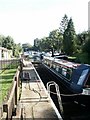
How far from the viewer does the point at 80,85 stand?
47.5 ft

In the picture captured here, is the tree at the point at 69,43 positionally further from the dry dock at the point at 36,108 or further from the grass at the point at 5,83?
the dry dock at the point at 36,108

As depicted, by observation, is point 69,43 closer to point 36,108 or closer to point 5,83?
point 5,83

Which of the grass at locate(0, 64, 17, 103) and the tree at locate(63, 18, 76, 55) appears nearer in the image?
the grass at locate(0, 64, 17, 103)

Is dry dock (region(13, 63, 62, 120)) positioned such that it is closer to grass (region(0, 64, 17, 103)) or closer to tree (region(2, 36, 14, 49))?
grass (region(0, 64, 17, 103))

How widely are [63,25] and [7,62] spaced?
2625 inches

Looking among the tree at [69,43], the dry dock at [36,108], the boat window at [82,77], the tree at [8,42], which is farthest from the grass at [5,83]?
the tree at [8,42]

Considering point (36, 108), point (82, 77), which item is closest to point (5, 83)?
point (82, 77)

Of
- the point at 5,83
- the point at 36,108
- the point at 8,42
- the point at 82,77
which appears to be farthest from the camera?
the point at 8,42

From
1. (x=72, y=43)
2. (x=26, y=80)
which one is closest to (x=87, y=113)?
(x=26, y=80)

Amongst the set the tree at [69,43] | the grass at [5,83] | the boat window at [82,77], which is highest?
the tree at [69,43]

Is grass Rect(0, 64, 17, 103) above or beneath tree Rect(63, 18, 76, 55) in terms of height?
beneath

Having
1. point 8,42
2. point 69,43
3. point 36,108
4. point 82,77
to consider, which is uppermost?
point 8,42

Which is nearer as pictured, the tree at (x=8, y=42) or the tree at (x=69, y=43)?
the tree at (x=69, y=43)

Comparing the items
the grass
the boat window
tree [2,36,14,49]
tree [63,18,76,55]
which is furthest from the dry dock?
tree [2,36,14,49]
